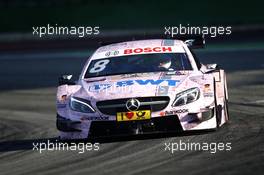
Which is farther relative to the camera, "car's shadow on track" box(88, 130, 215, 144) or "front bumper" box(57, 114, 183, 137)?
"car's shadow on track" box(88, 130, 215, 144)

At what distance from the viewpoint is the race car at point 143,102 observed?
10.2m

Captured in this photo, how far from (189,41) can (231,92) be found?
3159mm

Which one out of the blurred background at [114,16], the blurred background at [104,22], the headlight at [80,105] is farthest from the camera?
Answer: the blurred background at [114,16]

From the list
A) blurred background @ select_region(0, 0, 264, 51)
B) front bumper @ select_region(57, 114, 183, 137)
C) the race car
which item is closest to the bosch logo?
the race car

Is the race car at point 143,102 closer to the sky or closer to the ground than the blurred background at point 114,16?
closer to the sky

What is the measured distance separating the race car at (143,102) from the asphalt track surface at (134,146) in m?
0.20

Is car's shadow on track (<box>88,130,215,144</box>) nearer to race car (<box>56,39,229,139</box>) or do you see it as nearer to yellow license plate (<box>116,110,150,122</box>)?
race car (<box>56,39,229,139</box>)

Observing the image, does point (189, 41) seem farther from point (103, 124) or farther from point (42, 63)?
point (42, 63)

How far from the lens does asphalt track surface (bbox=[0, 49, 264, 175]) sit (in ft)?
28.0

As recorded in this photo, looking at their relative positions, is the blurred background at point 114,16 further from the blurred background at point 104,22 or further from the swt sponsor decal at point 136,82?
the swt sponsor decal at point 136,82

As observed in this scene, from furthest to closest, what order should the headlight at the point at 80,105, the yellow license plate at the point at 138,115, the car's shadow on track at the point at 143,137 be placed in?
the car's shadow on track at the point at 143,137
the headlight at the point at 80,105
the yellow license plate at the point at 138,115

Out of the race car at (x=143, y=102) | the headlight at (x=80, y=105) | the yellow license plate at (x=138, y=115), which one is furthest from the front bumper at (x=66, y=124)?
the yellow license plate at (x=138, y=115)

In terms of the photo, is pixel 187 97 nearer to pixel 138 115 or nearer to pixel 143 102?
pixel 143 102

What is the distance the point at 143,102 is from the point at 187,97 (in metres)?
0.56
